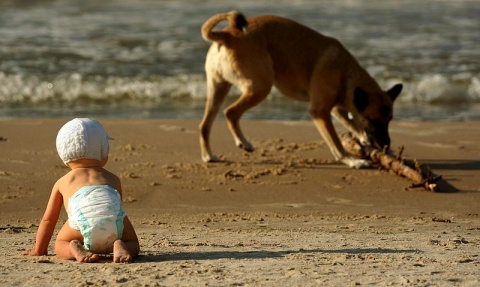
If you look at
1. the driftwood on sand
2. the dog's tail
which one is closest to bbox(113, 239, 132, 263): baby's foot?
the driftwood on sand

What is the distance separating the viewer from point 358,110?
34.6 ft

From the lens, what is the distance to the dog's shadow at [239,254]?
18.6 ft

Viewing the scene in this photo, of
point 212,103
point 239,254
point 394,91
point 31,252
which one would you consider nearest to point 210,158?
point 212,103

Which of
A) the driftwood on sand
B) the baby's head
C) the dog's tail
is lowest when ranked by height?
the driftwood on sand

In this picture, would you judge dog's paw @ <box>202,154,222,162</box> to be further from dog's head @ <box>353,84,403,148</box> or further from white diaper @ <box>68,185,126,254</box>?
white diaper @ <box>68,185,126,254</box>

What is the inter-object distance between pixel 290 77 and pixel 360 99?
805mm

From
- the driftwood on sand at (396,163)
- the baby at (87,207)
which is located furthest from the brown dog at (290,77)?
the baby at (87,207)

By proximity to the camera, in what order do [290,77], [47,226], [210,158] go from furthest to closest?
[290,77]
[210,158]
[47,226]

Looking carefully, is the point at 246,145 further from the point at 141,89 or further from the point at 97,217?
the point at 97,217

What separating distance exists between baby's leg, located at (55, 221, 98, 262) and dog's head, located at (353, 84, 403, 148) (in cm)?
532

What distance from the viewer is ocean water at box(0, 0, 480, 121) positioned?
14.3 meters

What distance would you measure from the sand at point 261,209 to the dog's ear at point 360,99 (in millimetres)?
702

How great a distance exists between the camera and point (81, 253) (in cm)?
548

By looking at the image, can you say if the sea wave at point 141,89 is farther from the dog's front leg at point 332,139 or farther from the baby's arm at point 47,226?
the baby's arm at point 47,226
